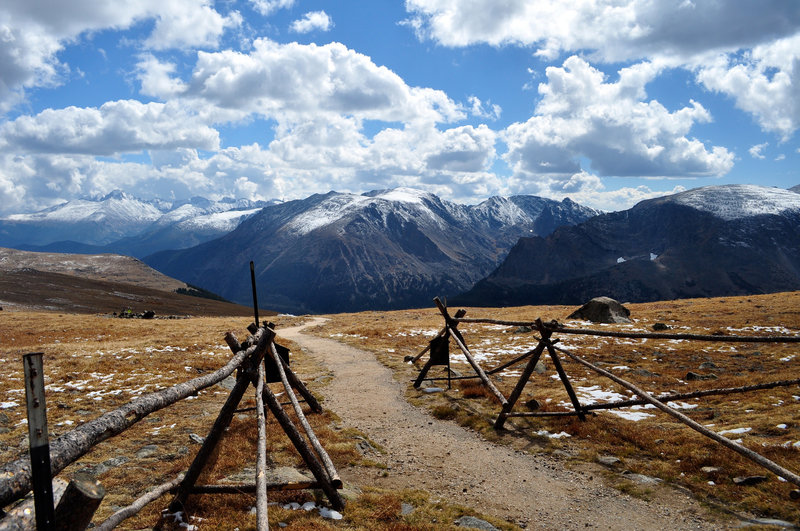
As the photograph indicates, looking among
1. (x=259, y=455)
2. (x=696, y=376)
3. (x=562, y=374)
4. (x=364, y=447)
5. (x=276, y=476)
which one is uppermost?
(x=259, y=455)

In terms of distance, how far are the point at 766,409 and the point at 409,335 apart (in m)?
26.1

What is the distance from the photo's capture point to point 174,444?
12.1 metres

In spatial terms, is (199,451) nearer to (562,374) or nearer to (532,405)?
(562,374)

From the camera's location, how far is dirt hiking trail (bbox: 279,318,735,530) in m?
8.34

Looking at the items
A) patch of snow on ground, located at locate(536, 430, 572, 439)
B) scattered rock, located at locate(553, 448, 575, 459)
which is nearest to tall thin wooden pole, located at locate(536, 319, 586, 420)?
patch of snow on ground, located at locate(536, 430, 572, 439)

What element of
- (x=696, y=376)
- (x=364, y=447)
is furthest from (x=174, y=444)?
(x=696, y=376)

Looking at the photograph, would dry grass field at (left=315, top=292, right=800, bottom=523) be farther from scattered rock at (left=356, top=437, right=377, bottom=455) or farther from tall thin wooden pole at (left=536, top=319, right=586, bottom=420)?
scattered rock at (left=356, top=437, right=377, bottom=455)

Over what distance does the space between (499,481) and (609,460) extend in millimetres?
3157

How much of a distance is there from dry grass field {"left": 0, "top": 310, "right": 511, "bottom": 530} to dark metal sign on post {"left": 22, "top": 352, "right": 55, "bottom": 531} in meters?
3.83

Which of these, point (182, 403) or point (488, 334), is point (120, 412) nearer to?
point (182, 403)

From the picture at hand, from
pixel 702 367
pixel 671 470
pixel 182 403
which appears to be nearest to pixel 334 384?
pixel 182 403

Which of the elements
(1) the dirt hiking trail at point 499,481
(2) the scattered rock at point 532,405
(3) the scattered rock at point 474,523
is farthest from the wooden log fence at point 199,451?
(2) the scattered rock at point 532,405

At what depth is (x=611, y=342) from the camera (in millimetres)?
29359

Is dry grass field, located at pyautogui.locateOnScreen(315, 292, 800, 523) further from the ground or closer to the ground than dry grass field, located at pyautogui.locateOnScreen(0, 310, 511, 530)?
closer to the ground
